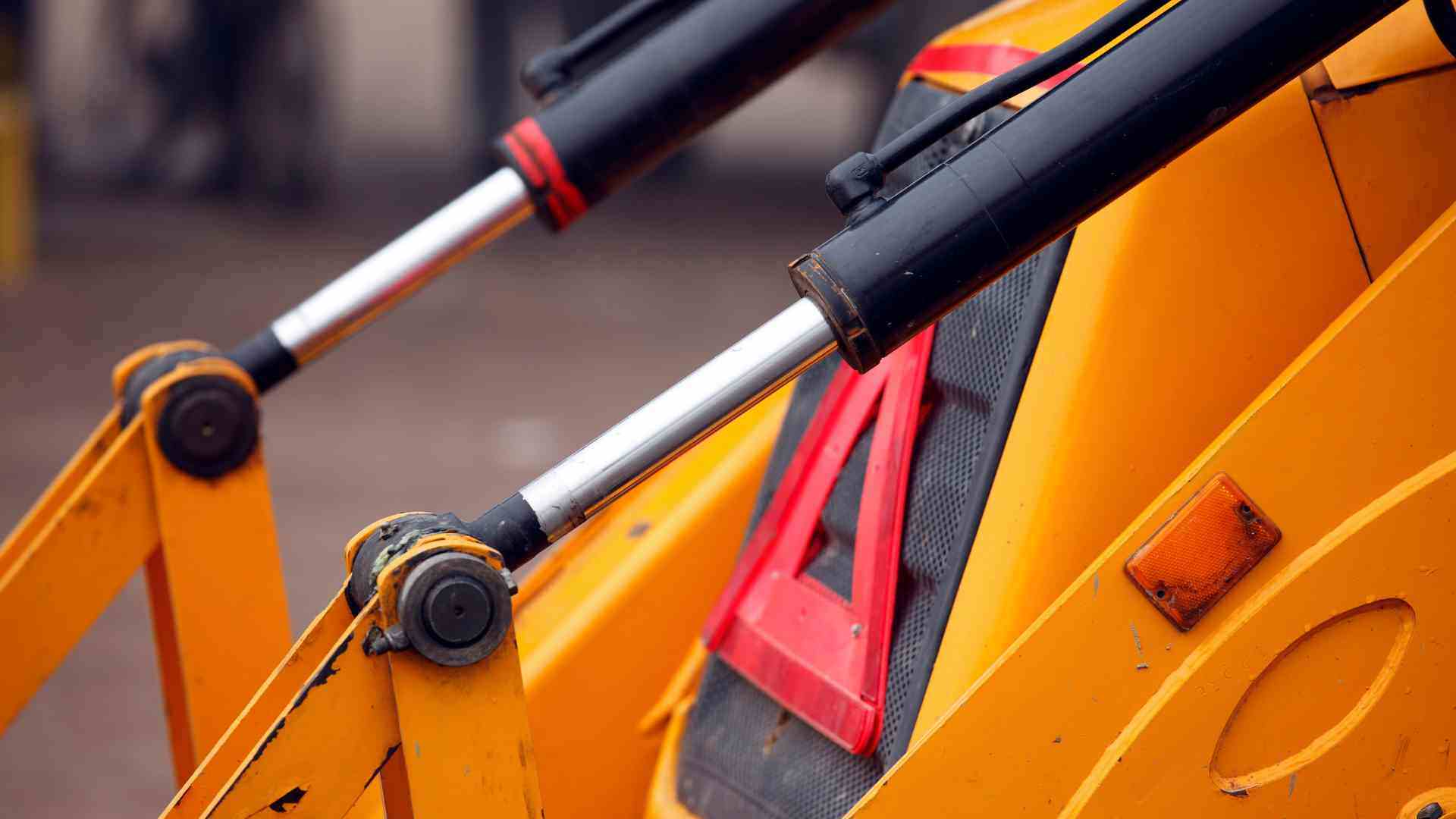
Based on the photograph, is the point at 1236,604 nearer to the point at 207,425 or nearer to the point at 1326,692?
the point at 1326,692

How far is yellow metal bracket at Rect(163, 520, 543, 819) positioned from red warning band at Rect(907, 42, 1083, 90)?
852 millimetres

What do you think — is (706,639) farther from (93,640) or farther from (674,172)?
(674,172)

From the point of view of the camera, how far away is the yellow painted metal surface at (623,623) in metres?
2.07

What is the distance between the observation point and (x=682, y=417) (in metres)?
1.32

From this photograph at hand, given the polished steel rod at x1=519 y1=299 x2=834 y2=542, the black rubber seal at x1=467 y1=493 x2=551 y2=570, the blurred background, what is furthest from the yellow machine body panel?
Answer: the blurred background

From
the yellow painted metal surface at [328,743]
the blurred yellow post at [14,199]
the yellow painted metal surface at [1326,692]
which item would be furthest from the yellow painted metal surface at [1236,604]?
the blurred yellow post at [14,199]

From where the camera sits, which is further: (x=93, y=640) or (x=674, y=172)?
(x=674, y=172)

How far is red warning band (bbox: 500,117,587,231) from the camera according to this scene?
80.2 inches

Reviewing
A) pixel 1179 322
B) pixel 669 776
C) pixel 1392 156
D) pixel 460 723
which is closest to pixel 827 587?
pixel 669 776

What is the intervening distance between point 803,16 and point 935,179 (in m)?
0.77

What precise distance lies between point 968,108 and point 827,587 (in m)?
0.67

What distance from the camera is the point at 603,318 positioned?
887 centimetres

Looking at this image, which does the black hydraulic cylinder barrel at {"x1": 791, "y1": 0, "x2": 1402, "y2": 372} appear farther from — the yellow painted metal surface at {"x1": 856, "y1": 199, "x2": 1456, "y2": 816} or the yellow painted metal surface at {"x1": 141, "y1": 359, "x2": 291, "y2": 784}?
the yellow painted metal surface at {"x1": 141, "y1": 359, "x2": 291, "y2": 784}

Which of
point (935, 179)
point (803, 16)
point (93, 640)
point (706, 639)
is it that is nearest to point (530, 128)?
point (803, 16)
